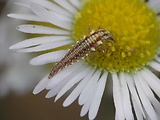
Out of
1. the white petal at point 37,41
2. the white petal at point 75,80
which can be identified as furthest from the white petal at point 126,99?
the white petal at point 37,41

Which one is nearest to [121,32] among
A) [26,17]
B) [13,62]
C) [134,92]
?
[134,92]

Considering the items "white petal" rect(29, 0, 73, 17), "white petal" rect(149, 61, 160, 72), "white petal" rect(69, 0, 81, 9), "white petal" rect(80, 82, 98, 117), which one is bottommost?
"white petal" rect(80, 82, 98, 117)

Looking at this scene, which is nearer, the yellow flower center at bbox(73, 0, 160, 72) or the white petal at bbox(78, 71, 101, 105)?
the white petal at bbox(78, 71, 101, 105)

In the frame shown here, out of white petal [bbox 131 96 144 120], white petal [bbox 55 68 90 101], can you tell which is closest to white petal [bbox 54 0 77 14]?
white petal [bbox 55 68 90 101]

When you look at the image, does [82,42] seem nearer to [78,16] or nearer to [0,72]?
[78,16]

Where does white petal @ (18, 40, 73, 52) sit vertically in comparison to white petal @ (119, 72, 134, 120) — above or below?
above

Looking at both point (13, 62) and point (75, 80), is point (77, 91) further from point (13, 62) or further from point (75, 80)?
point (13, 62)

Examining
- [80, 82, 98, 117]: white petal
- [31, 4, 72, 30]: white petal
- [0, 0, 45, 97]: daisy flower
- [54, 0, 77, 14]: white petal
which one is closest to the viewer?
[80, 82, 98, 117]: white petal

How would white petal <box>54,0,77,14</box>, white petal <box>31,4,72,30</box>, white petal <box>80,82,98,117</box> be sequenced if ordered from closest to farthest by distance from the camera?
white petal <box>80,82,98,117</box> → white petal <box>31,4,72,30</box> → white petal <box>54,0,77,14</box>

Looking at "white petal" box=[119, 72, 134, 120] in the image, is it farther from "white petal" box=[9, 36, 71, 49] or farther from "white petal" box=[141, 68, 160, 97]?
"white petal" box=[9, 36, 71, 49]
